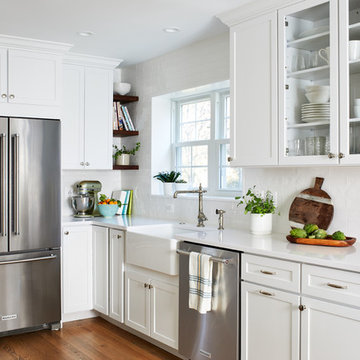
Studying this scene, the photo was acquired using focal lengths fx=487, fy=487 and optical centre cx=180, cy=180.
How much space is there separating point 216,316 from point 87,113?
2481 mm

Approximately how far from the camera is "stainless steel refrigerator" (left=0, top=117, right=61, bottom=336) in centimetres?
388

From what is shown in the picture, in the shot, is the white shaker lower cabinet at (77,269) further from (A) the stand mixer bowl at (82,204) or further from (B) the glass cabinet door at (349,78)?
(B) the glass cabinet door at (349,78)

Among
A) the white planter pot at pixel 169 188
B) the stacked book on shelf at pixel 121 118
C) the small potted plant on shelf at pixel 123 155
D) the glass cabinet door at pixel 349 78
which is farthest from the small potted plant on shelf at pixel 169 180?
the glass cabinet door at pixel 349 78

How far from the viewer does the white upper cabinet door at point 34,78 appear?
156 inches

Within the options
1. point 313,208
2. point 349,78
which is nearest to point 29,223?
point 313,208

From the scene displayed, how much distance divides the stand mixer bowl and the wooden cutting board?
86.2 inches

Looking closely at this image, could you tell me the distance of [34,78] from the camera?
160 inches

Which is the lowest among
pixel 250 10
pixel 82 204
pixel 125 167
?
pixel 82 204

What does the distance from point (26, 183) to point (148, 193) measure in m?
1.28

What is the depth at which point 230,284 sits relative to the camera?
2855 mm

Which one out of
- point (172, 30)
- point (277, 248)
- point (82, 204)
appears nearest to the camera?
point (277, 248)

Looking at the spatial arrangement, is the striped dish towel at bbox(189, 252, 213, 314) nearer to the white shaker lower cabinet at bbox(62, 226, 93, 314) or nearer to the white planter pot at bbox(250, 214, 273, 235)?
the white planter pot at bbox(250, 214, 273, 235)

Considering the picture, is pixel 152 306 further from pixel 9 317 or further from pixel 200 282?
pixel 9 317

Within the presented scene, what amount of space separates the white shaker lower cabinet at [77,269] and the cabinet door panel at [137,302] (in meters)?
0.61
